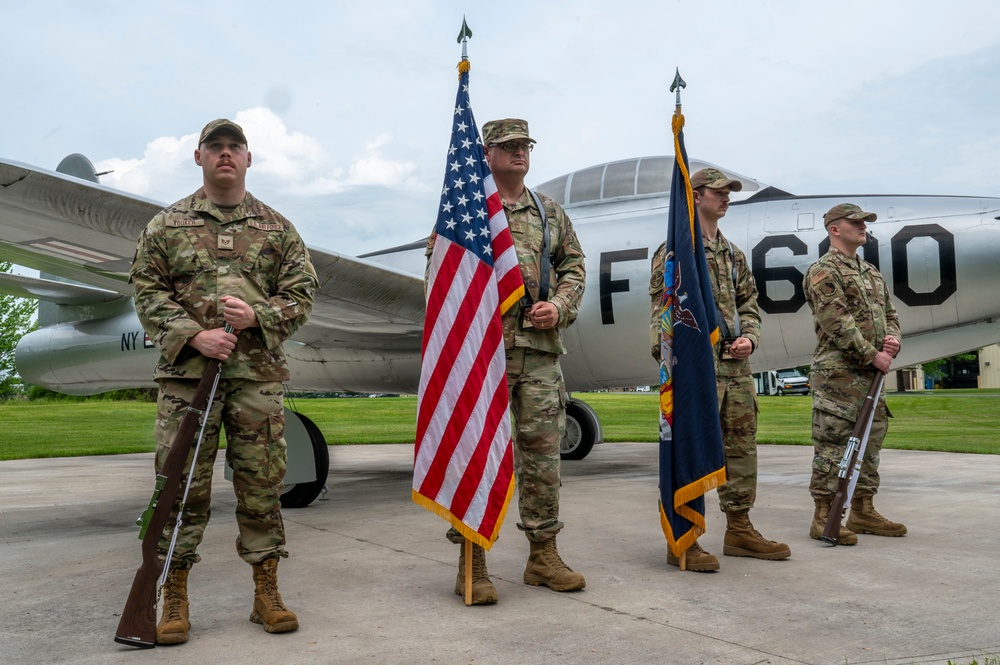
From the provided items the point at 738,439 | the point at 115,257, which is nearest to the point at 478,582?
the point at 738,439

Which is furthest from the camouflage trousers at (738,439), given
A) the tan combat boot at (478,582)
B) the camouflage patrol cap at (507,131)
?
the camouflage patrol cap at (507,131)

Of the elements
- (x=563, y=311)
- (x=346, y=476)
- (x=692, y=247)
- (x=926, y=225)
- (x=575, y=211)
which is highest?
(x=575, y=211)

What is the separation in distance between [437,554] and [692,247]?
7.28 feet

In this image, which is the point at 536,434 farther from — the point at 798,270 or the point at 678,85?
the point at 798,270

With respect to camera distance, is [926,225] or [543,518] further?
[926,225]

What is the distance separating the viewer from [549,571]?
3.70m

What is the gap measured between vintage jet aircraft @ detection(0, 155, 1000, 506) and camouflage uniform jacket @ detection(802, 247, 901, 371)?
47.6 inches

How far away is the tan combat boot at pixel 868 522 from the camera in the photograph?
4871 millimetres

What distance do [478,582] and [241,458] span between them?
115 cm

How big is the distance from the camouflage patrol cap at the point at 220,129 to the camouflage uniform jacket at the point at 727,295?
7.71 feet

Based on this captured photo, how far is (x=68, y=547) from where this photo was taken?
5055mm

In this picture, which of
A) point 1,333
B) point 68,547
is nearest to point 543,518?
point 68,547

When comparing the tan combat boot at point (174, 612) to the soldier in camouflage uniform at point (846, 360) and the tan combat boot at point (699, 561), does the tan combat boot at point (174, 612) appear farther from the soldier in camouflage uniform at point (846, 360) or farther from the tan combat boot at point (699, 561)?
the soldier in camouflage uniform at point (846, 360)

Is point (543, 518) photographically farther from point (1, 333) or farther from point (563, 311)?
point (1, 333)
